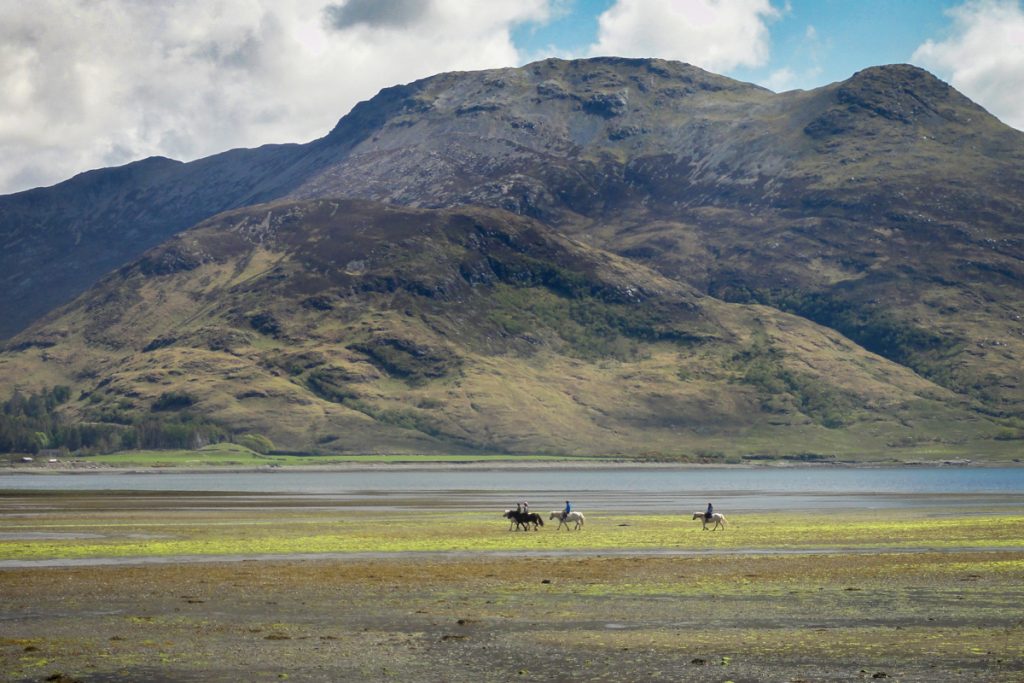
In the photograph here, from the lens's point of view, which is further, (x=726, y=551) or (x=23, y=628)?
(x=726, y=551)

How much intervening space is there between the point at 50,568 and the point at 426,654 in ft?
104

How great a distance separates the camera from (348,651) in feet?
133

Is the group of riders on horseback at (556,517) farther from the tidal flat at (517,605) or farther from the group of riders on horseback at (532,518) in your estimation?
the tidal flat at (517,605)

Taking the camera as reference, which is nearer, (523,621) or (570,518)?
(523,621)

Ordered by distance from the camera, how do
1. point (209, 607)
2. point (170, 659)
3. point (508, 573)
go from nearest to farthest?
point (170, 659)
point (209, 607)
point (508, 573)

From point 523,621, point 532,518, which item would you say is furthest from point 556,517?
point 523,621

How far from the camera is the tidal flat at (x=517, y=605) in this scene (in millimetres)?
37969

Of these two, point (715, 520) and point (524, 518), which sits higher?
point (715, 520)

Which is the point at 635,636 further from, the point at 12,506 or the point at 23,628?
the point at 12,506

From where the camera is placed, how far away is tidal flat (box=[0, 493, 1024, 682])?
3797 cm

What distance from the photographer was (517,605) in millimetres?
50625

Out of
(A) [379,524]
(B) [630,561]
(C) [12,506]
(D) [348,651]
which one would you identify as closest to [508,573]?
(B) [630,561]

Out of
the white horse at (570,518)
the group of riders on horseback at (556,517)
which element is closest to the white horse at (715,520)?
the group of riders on horseback at (556,517)

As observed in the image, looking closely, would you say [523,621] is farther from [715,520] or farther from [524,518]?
[715,520]
